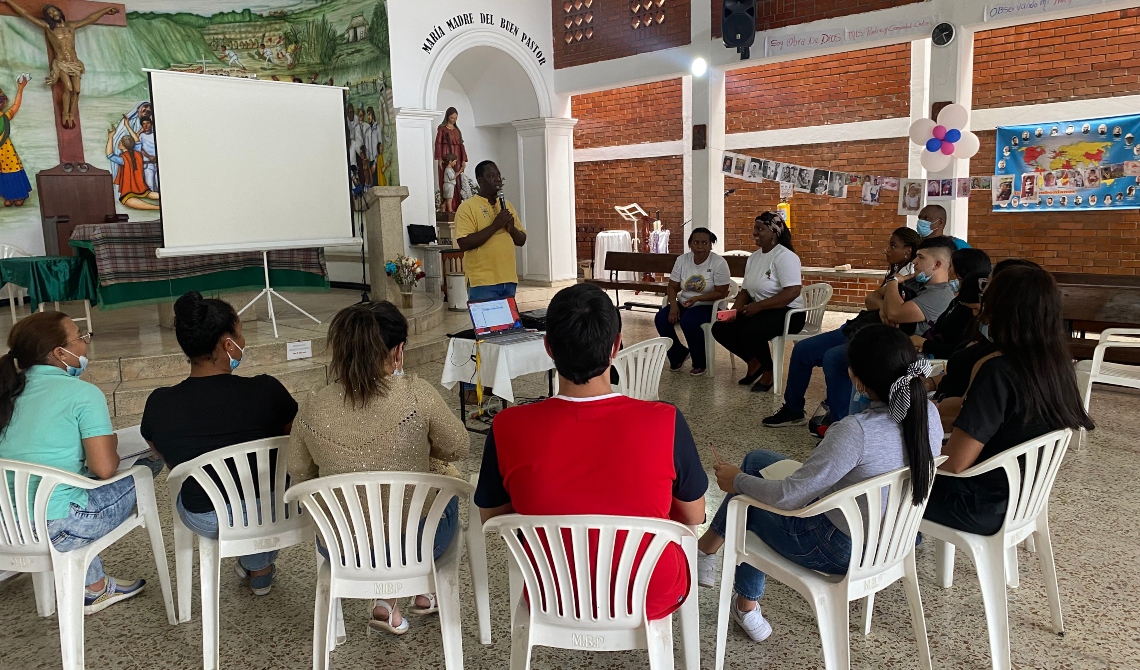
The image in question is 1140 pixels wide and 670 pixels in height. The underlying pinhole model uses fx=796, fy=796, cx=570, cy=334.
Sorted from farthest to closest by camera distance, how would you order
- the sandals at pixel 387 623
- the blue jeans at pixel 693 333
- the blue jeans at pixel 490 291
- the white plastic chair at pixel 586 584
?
the blue jeans at pixel 693 333
the blue jeans at pixel 490 291
the sandals at pixel 387 623
the white plastic chair at pixel 586 584

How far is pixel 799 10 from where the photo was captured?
8.09 metres

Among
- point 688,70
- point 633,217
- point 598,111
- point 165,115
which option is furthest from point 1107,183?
point 165,115

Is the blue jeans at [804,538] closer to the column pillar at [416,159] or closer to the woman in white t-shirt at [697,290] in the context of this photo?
the woman in white t-shirt at [697,290]

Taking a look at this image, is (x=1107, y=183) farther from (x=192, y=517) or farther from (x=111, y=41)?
(x=111, y=41)

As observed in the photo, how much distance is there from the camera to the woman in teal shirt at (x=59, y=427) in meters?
2.28

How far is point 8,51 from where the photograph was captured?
A: 28.7 ft

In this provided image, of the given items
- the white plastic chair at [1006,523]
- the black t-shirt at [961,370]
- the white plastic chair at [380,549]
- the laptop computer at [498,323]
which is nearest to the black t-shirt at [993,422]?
the white plastic chair at [1006,523]

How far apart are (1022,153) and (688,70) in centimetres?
363

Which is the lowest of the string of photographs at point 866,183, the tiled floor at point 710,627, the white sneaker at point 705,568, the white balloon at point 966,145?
the tiled floor at point 710,627

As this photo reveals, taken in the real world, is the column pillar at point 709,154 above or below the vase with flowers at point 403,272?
above

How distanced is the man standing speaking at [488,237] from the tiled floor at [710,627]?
233 centimetres

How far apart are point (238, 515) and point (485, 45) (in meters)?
8.53

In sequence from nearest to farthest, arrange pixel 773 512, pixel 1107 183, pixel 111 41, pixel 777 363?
pixel 773 512, pixel 777 363, pixel 1107 183, pixel 111 41

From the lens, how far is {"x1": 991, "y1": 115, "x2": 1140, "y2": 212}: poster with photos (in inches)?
300
